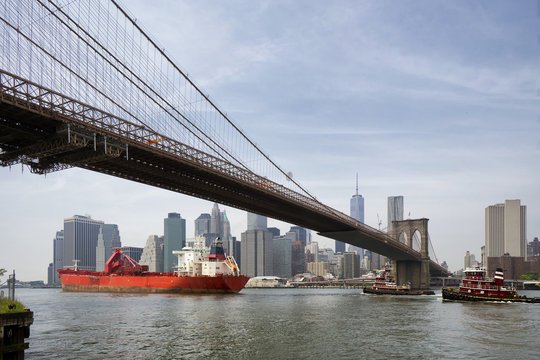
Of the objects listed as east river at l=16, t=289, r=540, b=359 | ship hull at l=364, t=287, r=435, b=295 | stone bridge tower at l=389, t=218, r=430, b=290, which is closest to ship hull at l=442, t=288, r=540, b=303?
east river at l=16, t=289, r=540, b=359

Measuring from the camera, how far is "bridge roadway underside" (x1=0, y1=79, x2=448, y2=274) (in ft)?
99.9

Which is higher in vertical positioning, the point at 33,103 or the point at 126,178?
the point at 33,103

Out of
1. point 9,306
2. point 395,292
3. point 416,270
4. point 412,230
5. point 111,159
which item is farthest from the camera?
point 412,230

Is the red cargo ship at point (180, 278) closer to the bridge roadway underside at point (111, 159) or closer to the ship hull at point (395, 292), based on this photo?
the bridge roadway underside at point (111, 159)

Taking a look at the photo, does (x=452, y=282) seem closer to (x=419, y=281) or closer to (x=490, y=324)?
(x=419, y=281)

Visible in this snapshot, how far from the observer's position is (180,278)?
78625mm

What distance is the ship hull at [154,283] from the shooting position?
252 feet

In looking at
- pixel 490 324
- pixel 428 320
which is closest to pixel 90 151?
pixel 428 320

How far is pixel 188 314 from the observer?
133 feet

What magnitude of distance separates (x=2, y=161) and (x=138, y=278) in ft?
178

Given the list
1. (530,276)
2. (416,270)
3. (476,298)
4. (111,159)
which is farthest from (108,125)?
(530,276)

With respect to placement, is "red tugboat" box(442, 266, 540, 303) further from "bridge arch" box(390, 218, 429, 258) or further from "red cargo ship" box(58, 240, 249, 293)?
"bridge arch" box(390, 218, 429, 258)

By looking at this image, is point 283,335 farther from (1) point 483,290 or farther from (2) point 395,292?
(2) point 395,292

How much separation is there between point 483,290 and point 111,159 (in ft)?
133
